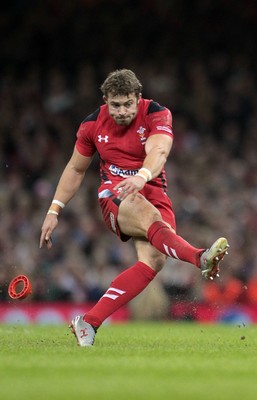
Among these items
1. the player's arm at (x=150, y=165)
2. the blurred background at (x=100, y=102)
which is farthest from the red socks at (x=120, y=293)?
the blurred background at (x=100, y=102)

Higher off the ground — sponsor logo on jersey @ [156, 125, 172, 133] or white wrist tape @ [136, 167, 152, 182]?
sponsor logo on jersey @ [156, 125, 172, 133]

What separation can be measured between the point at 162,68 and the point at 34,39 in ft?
7.98

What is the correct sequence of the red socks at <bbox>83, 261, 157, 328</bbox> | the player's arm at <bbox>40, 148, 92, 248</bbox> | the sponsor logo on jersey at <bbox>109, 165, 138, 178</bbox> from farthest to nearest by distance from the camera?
the player's arm at <bbox>40, 148, 92, 248</bbox>
the sponsor logo on jersey at <bbox>109, 165, 138, 178</bbox>
the red socks at <bbox>83, 261, 157, 328</bbox>

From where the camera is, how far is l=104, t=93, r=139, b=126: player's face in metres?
8.12

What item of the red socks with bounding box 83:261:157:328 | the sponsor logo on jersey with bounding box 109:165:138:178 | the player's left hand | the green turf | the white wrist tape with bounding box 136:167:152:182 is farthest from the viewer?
the sponsor logo on jersey with bounding box 109:165:138:178

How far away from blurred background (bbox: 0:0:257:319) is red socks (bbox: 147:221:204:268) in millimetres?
5306

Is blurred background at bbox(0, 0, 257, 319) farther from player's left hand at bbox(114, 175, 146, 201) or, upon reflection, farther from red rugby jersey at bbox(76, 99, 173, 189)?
player's left hand at bbox(114, 175, 146, 201)

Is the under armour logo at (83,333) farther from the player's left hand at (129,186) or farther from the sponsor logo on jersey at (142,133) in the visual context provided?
the sponsor logo on jersey at (142,133)

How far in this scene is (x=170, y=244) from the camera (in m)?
7.93

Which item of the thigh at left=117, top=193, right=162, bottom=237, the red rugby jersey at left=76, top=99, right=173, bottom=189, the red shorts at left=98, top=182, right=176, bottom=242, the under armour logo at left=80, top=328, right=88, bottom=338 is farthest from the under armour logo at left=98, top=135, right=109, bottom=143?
the under armour logo at left=80, top=328, right=88, bottom=338

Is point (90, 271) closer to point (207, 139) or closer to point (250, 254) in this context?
point (250, 254)

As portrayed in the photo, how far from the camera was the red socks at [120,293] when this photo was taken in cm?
805

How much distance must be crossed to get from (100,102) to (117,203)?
10.3m

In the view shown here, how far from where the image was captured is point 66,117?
59.9 feet
